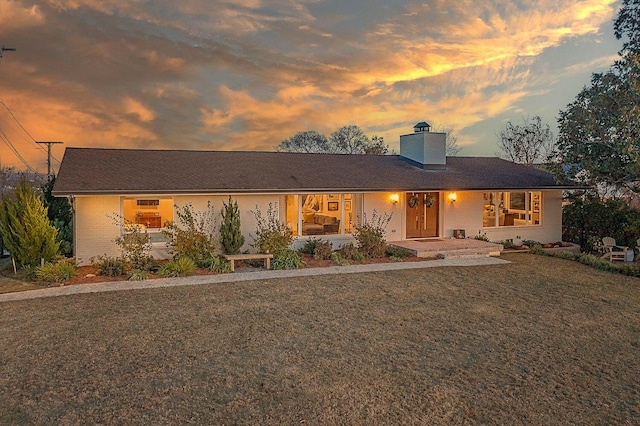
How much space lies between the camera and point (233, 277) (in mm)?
10773

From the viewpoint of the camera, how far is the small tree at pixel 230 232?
12438 millimetres

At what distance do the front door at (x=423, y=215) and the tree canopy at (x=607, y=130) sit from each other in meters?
4.71

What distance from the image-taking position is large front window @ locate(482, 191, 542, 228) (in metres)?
16.1

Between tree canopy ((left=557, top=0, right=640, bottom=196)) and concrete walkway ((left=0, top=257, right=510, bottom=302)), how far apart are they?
15.4 ft

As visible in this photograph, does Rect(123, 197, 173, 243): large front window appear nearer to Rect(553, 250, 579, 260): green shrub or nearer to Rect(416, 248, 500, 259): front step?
Rect(416, 248, 500, 259): front step

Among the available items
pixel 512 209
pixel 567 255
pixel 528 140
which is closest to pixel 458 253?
pixel 567 255

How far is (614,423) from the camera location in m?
3.89

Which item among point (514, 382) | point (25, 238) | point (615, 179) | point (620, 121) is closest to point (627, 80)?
point (620, 121)

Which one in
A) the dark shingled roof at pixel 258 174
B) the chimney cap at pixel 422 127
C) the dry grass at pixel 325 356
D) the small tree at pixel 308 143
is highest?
the small tree at pixel 308 143

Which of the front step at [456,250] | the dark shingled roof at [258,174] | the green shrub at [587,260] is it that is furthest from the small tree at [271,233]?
the green shrub at [587,260]

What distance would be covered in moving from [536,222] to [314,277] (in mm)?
10672

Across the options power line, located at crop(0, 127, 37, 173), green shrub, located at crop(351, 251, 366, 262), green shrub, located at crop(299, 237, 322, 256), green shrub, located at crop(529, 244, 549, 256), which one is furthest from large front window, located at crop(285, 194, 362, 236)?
power line, located at crop(0, 127, 37, 173)

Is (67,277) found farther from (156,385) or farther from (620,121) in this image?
(620,121)

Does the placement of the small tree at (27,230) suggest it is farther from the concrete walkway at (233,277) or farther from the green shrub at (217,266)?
the green shrub at (217,266)
